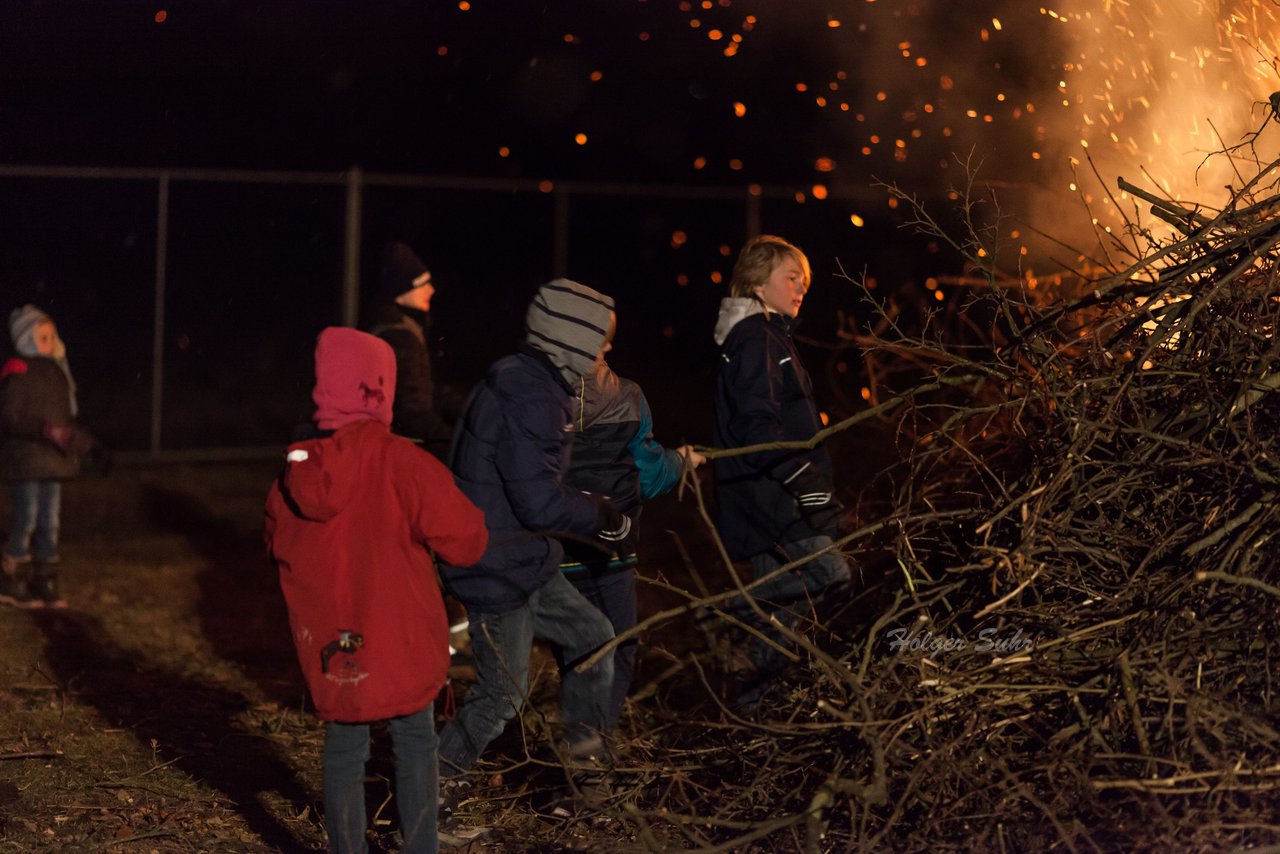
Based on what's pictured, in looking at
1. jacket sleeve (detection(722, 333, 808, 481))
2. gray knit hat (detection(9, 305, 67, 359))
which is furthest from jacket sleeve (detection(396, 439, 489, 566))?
gray knit hat (detection(9, 305, 67, 359))

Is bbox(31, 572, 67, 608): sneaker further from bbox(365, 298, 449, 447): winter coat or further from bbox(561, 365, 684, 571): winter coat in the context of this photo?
bbox(561, 365, 684, 571): winter coat

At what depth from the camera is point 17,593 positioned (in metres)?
8.46

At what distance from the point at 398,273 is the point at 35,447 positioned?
2179mm

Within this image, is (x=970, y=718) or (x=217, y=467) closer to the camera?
(x=970, y=718)

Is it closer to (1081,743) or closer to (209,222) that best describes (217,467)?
(1081,743)

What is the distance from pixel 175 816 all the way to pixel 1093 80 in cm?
577

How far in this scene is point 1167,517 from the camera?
16.7ft

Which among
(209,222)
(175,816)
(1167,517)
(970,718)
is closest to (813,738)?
(970,718)

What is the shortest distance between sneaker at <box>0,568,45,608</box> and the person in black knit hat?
7.40 feet

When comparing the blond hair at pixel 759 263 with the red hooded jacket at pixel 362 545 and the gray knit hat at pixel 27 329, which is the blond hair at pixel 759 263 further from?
the gray knit hat at pixel 27 329

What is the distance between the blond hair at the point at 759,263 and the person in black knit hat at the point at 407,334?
78.6 inches

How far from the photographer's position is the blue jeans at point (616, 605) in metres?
5.55

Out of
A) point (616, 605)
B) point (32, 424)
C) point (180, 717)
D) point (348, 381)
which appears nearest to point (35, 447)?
point (32, 424)

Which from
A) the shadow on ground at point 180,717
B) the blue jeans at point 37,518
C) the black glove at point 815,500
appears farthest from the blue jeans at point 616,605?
the blue jeans at point 37,518
